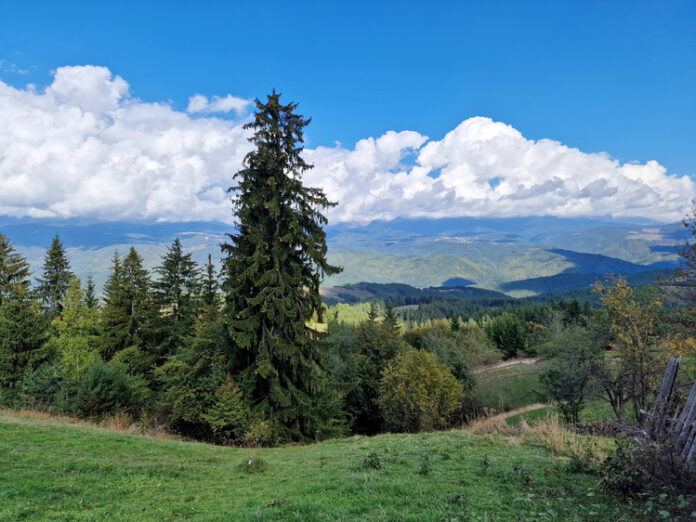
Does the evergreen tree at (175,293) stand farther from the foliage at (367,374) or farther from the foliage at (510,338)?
the foliage at (510,338)

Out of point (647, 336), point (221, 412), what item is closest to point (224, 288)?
point (221, 412)

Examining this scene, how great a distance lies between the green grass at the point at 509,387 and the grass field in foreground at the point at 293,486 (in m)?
37.2

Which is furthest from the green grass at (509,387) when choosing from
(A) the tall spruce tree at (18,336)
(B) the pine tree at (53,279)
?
(B) the pine tree at (53,279)

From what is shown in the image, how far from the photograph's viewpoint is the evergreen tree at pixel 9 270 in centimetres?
A: 3509

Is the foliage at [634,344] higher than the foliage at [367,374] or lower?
higher

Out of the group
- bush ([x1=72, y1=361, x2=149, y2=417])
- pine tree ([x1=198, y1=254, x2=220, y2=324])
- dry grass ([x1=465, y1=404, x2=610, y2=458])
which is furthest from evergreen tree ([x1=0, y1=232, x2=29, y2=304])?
dry grass ([x1=465, y1=404, x2=610, y2=458])

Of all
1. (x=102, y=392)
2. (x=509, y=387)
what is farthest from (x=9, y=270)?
A: (x=509, y=387)

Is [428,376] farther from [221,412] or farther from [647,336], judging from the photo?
[221,412]

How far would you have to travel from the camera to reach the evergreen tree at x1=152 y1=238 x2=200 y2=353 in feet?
117

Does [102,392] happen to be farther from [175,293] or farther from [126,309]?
[126,309]

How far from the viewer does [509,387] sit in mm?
51500

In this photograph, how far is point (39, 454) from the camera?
10484 millimetres

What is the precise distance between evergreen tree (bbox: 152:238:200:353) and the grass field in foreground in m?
23.8

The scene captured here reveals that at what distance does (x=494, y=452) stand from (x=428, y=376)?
23.0m
